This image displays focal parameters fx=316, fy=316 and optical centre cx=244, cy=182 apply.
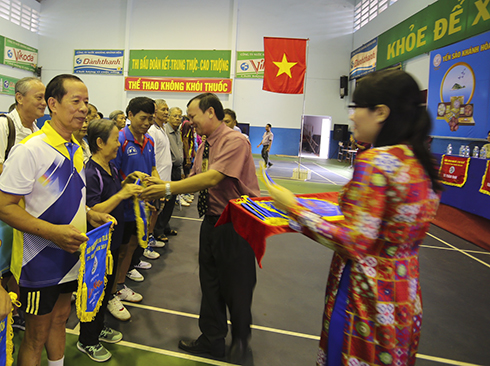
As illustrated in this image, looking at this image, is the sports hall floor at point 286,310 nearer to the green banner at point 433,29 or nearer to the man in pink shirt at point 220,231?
the man in pink shirt at point 220,231

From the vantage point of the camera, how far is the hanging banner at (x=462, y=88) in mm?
6500

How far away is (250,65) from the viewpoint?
51.6ft

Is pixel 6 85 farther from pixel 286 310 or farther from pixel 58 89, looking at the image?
pixel 286 310

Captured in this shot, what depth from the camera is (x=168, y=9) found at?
16.1 meters

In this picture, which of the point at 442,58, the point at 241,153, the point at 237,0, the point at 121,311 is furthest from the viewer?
the point at 237,0

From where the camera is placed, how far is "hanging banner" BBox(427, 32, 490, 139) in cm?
650

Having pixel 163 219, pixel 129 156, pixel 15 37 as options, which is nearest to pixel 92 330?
pixel 129 156

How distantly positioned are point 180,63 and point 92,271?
1612 centimetres

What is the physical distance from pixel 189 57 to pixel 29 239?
16092 millimetres

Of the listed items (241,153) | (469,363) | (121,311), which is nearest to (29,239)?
(241,153)

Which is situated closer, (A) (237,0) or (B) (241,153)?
(B) (241,153)

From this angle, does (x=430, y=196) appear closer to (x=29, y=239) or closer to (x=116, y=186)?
(x=29, y=239)

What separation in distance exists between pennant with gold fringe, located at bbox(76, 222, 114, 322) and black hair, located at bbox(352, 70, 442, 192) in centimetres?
129

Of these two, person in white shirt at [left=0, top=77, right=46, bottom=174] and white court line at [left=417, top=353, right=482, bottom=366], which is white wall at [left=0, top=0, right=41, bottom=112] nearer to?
person in white shirt at [left=0, top=77, right=46, bottom=174]
